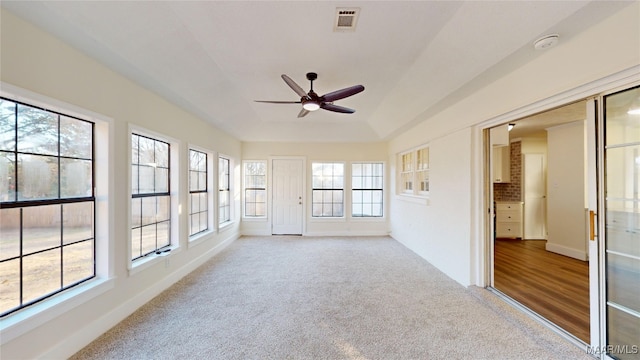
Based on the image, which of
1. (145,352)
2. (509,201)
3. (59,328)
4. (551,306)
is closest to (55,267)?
(59,328)

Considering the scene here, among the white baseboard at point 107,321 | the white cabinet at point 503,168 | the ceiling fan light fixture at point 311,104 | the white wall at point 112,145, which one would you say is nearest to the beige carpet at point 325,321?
the white baseboard at point 107,321

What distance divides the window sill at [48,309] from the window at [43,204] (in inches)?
2.4

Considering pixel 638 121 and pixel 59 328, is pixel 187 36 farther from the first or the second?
pixel 638 121

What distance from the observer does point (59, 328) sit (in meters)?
1.92

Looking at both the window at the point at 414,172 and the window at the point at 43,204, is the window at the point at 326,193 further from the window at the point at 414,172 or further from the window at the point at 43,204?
the window at the point at 43,204

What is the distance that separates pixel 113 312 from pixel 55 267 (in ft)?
2.30

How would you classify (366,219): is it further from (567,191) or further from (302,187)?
(567,191)

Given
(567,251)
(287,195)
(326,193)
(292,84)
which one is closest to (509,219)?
(567,251)

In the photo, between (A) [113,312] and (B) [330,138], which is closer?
(A) [113,312]

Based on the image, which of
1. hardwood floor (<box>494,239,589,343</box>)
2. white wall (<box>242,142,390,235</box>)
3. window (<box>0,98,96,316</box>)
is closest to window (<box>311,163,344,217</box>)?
white wall (<box>242,142,390,235</box>)

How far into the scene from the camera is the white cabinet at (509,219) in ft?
18.6

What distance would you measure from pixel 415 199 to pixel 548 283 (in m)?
2.22

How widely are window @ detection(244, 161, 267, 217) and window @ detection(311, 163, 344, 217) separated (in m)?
1.35

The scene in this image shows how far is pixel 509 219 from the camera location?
569 centimetres
